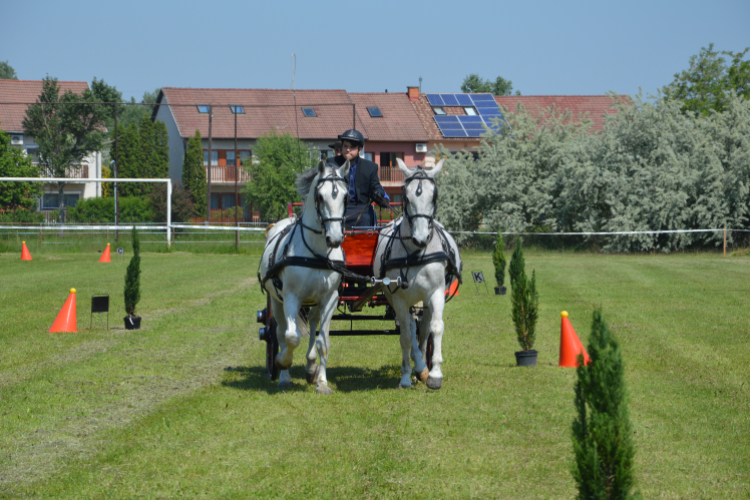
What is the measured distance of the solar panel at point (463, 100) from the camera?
194ft

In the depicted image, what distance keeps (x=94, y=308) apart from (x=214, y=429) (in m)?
6.00

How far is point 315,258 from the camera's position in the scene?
7445 millimetres

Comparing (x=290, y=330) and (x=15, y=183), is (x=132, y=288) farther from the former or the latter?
(x=15, y=183)

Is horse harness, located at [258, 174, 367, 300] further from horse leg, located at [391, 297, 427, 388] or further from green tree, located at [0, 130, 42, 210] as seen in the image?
green tree, located at [0, 130, 42, 210]

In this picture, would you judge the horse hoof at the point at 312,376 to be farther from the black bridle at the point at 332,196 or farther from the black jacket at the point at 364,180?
the black jacket at the point at 364,180

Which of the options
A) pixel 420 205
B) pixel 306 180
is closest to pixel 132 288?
pixel 306 180

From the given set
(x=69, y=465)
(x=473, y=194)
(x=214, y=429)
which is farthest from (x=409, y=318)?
(x=473, y=194)

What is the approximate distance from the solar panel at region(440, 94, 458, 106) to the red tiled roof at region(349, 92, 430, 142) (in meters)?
2.91

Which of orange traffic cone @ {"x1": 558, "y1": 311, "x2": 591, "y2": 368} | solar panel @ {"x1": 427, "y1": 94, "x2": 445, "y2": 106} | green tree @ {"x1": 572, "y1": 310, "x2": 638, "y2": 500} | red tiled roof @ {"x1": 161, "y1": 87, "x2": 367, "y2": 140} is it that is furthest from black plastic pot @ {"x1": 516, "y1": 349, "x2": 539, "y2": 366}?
solar panel @ {"x1": 427, "y1": 94, "x2": 445, "y2": 106}

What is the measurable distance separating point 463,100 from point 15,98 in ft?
108

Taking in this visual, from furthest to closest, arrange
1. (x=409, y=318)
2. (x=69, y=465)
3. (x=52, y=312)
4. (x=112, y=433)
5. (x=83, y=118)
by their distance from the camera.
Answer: (x=83, y=118)
(x=52, y=312)
(x=409, y=318)
(x=112, y=433)
(x=69, y=465)

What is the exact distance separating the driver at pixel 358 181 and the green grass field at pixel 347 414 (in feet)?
6.48

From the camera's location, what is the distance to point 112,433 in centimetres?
624

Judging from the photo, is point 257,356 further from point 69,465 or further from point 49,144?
point 49,144
